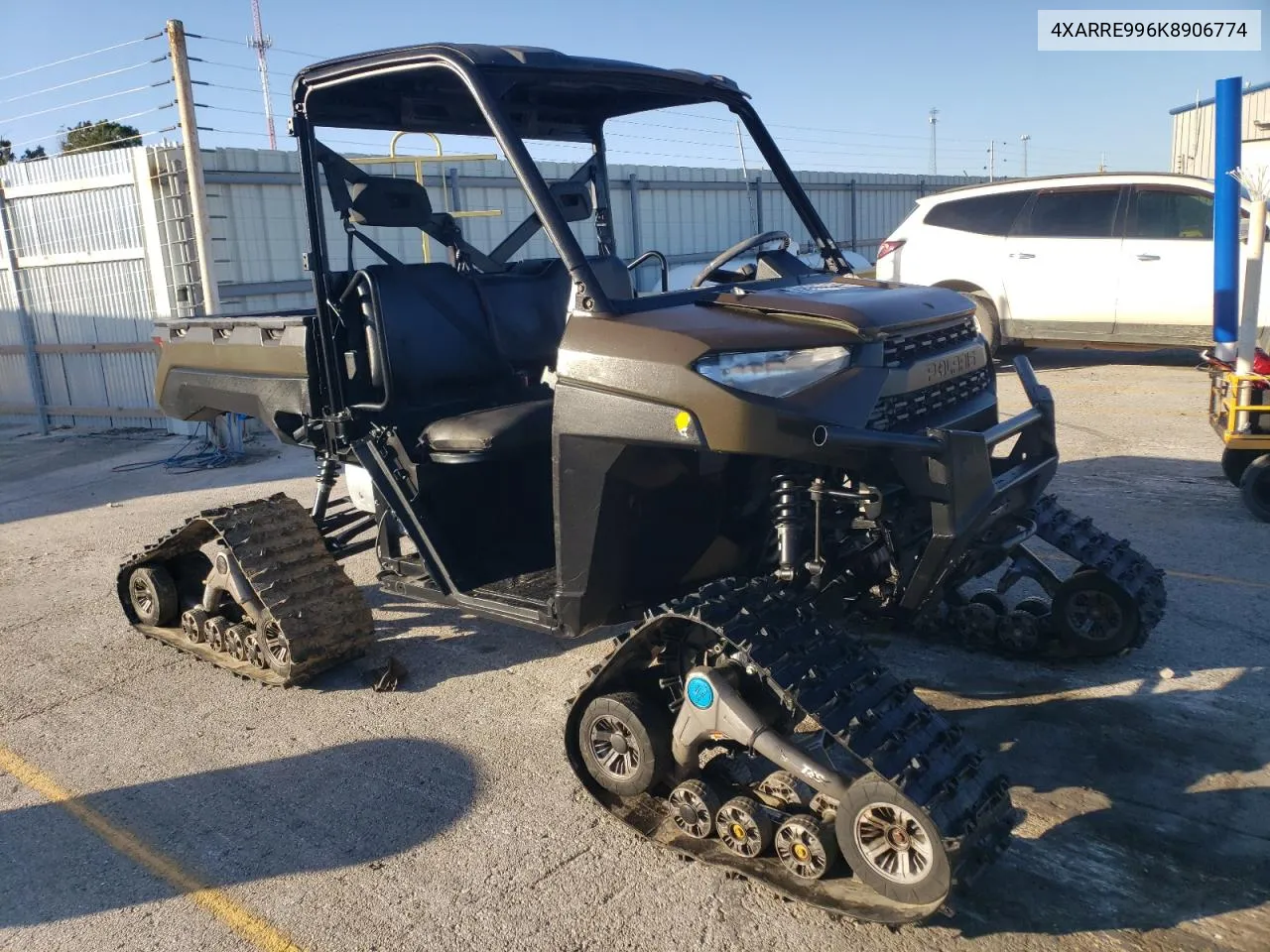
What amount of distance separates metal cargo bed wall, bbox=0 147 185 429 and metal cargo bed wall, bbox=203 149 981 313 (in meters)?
0.82

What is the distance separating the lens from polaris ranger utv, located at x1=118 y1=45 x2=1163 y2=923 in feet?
10.5

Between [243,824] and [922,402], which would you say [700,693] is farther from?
[243,824]

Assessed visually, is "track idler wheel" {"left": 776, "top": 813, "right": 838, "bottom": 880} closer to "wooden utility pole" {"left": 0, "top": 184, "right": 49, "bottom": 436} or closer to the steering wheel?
the steering wheel

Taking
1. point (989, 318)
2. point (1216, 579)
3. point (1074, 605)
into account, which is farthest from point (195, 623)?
point (989, 318)

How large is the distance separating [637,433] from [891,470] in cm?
79

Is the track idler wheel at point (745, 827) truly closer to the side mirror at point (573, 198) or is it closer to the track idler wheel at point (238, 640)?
the track idler wheel at point (238, 640)

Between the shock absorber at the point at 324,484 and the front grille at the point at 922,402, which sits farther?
the shock absorber at the point at 324,484

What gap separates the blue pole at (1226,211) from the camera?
7777 mm

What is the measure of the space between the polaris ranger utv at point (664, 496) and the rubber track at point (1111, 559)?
15mm

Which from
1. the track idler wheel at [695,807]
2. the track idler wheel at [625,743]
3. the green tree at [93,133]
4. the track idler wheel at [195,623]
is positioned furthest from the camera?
the green tree at [93,133]

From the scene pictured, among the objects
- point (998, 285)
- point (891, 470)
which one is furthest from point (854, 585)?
point (998, 285)

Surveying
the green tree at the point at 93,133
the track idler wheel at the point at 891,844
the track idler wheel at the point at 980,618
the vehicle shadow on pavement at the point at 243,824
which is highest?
the green tree at the point at 93,133

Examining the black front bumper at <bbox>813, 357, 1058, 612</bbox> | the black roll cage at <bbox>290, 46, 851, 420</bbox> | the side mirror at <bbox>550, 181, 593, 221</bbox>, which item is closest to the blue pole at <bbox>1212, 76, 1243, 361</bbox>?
the black roll cage at <bbox>290, 46, 851, 420</bbox>

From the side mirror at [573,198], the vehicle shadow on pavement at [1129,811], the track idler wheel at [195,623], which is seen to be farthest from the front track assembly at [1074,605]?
the track idler wheel at [195,623]
